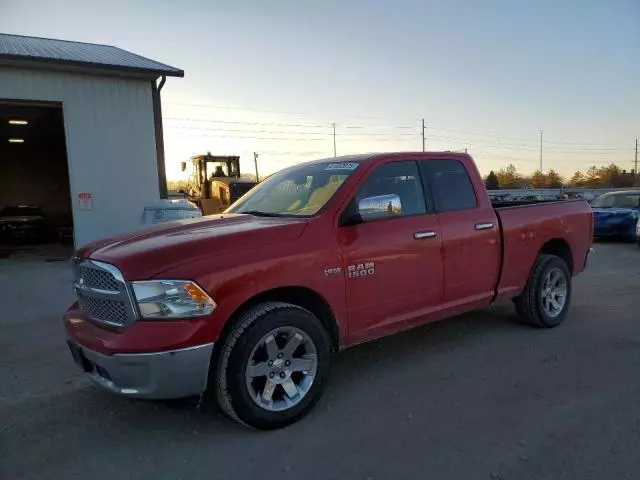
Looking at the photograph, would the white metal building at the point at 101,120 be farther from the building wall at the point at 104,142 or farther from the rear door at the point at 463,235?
the rear door at the point at 463,235

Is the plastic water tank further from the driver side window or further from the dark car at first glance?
the dark car

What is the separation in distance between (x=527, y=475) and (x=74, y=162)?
1189 centimetres

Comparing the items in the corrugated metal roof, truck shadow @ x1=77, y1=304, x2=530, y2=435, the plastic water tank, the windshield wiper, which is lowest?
truck shadow @ x1=77, y1=304, x2=530, y2=435

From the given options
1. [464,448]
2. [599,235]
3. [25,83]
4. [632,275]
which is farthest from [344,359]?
[599,235]

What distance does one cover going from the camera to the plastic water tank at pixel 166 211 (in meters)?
11.1

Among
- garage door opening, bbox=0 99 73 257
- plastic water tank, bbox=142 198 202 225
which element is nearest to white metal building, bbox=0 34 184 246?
plastic water tank, bbox=142 198 202 225

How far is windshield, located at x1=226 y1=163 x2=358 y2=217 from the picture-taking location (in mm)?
4023

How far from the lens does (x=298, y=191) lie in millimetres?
4402

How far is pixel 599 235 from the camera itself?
14.7m

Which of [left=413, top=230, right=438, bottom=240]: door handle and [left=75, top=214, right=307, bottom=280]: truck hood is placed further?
[left=413, top=230, right=438, bottom=240]: door handle

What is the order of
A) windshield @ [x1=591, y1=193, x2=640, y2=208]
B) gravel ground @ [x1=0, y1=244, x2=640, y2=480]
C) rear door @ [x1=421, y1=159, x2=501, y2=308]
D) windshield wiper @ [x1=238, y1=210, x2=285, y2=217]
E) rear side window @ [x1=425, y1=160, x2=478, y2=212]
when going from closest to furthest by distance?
gravel ground @ [x1=0, y1=244, x2=640, y2=480] → windshield wiper @ [x1=238, y1=210, x2=285, y2=217] → rear door @ [x1=421, y1=159, x2=501, y2=308] → rear side window @ [x1=425, y1=160, x2=478, y2=212] → windshield @ [x1=591, y1=193, x2=640, y2=208]

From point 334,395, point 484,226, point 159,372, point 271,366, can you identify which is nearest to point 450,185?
point 484,226

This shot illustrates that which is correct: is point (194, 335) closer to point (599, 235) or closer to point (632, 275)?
point (632, 275)

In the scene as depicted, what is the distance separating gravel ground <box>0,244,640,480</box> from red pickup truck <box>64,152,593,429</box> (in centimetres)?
36
